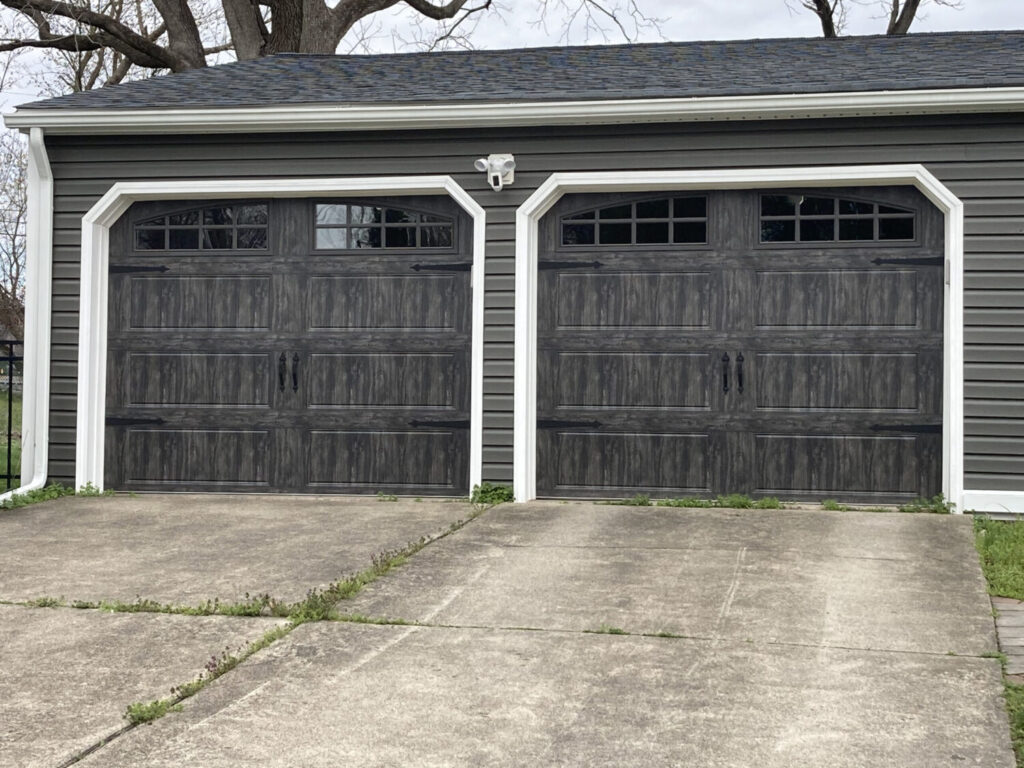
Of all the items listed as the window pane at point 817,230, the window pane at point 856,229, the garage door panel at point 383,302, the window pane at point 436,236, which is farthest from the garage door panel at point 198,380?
the window pane at point 856,229

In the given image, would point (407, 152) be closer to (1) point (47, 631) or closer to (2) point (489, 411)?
(2) point (489, 411)

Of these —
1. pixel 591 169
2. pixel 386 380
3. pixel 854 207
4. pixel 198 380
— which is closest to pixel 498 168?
pixel 591 169

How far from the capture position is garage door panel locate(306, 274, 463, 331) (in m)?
8.30

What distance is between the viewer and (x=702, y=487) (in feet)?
26.2

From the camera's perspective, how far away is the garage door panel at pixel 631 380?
800cm

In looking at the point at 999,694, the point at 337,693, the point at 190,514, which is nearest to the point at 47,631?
the point at 337,693

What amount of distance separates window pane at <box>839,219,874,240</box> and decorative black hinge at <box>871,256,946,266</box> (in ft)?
0.58

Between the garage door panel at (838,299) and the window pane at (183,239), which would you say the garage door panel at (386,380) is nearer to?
the window pane at (183,239)

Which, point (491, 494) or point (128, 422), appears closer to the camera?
point (491, 494)

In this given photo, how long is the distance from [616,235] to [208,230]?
10.1ft

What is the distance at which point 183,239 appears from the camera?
8.68m

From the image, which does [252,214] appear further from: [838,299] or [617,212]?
[838,299]

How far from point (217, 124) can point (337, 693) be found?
5525 mm

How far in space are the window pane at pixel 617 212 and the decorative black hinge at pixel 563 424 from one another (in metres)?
1.48
